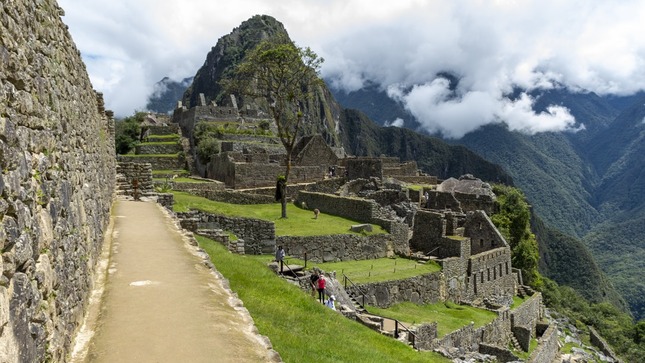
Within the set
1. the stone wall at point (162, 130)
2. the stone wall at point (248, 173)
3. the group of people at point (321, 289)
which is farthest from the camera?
the stone wall at point (162, 130)

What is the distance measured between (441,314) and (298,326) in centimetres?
1482

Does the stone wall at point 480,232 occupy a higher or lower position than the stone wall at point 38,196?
lower

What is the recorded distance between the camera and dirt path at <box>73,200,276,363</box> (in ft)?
19.5

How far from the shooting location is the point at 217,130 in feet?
152

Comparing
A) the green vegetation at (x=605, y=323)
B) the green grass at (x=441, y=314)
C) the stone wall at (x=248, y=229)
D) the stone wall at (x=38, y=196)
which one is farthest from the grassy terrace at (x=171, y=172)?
the stone wall at (x=38, y=196)

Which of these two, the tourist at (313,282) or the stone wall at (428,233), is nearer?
the tourist at (313,282)

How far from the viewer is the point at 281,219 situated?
86.8 ft

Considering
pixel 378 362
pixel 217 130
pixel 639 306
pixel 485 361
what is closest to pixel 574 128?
pixel 639 306

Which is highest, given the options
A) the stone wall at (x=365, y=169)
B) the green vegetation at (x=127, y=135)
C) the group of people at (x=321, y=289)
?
the green vegetation at (x=127, y=135)

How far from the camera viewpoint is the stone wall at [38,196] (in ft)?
11.8

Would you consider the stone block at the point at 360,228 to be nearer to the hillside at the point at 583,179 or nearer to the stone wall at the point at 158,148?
the stone wall at the point at 158,148

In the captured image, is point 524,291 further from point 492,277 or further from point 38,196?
point 38,196

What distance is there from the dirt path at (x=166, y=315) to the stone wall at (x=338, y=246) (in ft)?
38.2

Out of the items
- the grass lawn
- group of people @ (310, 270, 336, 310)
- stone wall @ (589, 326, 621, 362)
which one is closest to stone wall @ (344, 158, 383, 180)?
the grass lawn
